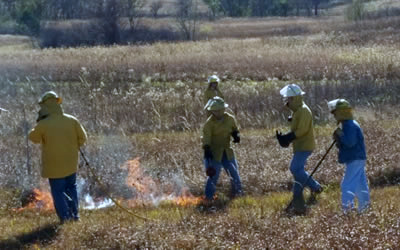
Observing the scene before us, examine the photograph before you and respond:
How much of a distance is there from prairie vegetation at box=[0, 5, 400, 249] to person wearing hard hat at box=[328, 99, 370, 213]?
0.30 meters

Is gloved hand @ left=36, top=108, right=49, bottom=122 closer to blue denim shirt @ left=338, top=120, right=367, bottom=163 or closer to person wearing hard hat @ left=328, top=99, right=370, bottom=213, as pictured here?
person wearing hard hat @ left=328, top=99, right=370, bottom=213

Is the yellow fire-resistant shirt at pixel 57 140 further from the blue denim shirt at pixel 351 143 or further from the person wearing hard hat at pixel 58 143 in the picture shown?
the blue denim shirt at pixel 351 143

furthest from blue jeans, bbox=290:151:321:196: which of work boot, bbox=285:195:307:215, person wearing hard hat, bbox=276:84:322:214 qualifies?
work boot, bbox=285:195:307:215

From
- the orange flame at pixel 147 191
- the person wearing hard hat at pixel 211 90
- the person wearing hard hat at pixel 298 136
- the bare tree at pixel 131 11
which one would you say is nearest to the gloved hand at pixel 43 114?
the orange flame at pixel 147 191

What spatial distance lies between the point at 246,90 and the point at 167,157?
6.77 m

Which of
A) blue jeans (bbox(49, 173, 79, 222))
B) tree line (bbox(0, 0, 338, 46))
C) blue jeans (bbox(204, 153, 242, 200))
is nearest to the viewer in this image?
blue jeans (bbox(49, 173, 79, 222))

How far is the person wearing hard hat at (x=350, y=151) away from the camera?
866 centimetres

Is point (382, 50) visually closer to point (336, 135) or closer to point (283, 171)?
point (283, 171)

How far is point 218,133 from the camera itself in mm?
10383

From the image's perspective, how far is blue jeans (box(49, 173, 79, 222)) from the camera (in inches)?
358

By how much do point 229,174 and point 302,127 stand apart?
5.57 feet

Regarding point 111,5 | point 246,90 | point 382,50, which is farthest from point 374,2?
point 246,90

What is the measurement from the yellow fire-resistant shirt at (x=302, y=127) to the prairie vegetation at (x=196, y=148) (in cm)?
85

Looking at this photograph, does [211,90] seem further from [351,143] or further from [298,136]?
[351,143]
